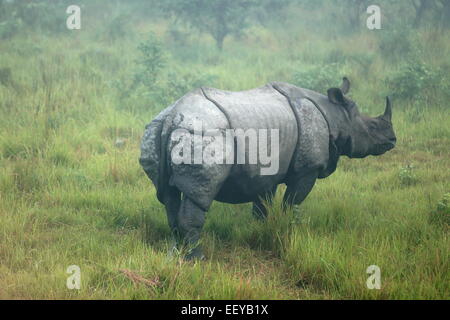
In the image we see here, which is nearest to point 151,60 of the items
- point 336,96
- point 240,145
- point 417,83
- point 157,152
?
point 417,83

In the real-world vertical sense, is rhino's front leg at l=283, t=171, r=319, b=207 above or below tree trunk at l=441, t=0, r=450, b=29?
below

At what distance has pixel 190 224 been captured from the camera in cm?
417

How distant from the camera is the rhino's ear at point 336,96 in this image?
16.6 ft

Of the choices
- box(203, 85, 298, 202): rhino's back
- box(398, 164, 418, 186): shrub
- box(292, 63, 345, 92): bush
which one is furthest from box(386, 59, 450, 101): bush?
box(203, 85, 298, 202): rhino's back

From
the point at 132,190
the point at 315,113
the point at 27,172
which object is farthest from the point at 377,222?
the point at 27,172

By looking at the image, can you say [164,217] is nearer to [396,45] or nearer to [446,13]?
[396,45]

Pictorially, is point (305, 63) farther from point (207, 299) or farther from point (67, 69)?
point (207, 299)

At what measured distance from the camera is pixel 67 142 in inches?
280

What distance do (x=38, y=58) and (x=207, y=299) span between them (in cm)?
851

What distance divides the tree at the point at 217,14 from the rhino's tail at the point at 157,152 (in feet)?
27.5

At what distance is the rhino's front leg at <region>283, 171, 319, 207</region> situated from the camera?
489 centimetres

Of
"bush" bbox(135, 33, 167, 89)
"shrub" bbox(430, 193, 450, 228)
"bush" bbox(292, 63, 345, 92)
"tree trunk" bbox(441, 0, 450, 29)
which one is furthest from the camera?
"tree trunk" bbox(441, 0, 450, 29)

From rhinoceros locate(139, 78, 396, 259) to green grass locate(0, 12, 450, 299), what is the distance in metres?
0.34

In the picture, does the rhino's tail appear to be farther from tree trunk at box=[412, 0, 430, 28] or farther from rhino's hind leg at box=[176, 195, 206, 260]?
tree trunk at box=[412, 0, 430, 28]
